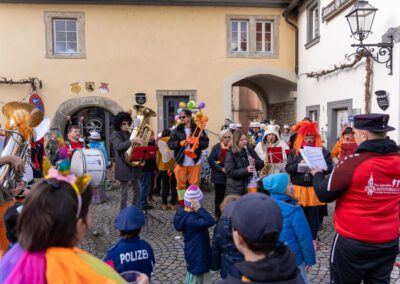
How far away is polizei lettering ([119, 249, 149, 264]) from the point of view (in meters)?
2.73

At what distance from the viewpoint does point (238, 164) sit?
5.38 m

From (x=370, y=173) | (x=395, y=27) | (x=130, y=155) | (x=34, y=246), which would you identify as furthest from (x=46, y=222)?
(x=395, y=27)

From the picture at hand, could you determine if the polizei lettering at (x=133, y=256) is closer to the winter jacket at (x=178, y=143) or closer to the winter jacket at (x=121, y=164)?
the winter jacket at (x=121, y=164)

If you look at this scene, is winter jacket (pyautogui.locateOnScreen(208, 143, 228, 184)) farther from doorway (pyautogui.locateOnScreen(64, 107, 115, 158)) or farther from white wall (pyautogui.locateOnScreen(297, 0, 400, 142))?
doorway (pyautogui.locateOnScreen(64, 107, 115, 158))

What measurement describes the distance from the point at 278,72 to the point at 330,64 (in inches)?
113

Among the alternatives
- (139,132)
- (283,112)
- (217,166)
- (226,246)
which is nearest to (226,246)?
(226,246)

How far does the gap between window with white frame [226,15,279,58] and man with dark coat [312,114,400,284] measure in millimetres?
10102

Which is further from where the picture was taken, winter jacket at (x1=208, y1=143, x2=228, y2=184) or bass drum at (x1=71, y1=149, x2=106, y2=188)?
winter jacket at (x1=208, y1=143, x2=228, y2=184)

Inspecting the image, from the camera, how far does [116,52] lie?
1185 centimetres

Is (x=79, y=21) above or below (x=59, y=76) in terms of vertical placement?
above

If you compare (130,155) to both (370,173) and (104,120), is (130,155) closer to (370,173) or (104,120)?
(370,173)

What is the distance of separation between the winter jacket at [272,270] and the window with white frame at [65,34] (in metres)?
11.6

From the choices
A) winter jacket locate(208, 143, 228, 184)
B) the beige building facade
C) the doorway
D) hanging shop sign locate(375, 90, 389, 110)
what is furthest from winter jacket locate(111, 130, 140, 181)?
the doorway

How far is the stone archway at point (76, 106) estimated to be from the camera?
467 inches
